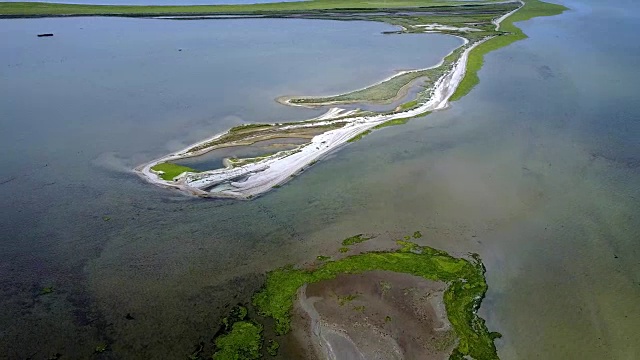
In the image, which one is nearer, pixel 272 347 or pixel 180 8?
pixel 272 347

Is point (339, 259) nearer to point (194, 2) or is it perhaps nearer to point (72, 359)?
point (72, 359)

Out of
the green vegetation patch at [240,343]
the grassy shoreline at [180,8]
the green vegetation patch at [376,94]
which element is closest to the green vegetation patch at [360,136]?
the green vegetation patch at [376,94]

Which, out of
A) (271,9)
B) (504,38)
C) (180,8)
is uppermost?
(180,8)

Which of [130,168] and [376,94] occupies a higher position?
[376,94]

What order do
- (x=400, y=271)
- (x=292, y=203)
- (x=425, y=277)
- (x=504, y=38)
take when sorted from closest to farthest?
1. (x=425, y=277)
2. (x=400, y=271)
3. (x=292, y=203)
4. (x=504, y=38)

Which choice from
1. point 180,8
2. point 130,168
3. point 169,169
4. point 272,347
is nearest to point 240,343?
point 272,347

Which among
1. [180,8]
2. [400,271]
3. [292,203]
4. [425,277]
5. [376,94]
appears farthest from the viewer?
[180,8]

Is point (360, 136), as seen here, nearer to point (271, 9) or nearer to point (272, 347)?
point (272, 347)

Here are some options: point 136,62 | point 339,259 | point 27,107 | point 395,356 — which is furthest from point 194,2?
point 395,356
